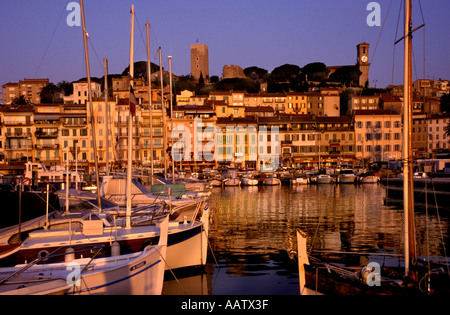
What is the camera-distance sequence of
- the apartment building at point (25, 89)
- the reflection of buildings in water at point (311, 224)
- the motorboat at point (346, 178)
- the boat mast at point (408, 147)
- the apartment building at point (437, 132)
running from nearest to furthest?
the boat mast at point (408, 147), the reflection of buildings in water at point (311, 224), the motorboat at point (346, 178), the apartment building at point (437, 132), the apartment building at point (25, 89)

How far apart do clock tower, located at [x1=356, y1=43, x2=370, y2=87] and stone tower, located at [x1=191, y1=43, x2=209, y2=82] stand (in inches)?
2026

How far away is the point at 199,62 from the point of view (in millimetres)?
164000

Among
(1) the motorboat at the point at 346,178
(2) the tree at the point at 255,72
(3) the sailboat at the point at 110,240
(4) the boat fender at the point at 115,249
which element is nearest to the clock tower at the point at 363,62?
(2) the tree at the point at 255,72

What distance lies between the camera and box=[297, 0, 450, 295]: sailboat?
Result: 10.0m

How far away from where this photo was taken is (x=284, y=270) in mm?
17062

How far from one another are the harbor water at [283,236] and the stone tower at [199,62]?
124m

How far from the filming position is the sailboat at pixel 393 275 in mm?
10031

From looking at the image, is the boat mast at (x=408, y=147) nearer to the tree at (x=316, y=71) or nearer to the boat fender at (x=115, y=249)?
the boat fender at (x=115, y=249)

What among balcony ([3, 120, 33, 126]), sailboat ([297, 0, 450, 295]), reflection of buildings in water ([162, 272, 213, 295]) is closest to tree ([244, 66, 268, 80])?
balcony ([3, 120, 33, 126])

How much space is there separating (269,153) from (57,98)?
6025cm

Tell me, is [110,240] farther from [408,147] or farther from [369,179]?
[369,179]

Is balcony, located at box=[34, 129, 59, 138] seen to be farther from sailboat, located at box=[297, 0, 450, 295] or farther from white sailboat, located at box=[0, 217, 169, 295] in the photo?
sailboat, located at box=[297, 0, 450, 295]

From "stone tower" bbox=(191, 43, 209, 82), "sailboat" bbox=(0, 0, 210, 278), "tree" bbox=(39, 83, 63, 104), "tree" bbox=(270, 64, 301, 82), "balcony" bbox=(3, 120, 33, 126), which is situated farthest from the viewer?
"stone tower" bbox=(191, 43, 209, 82)
